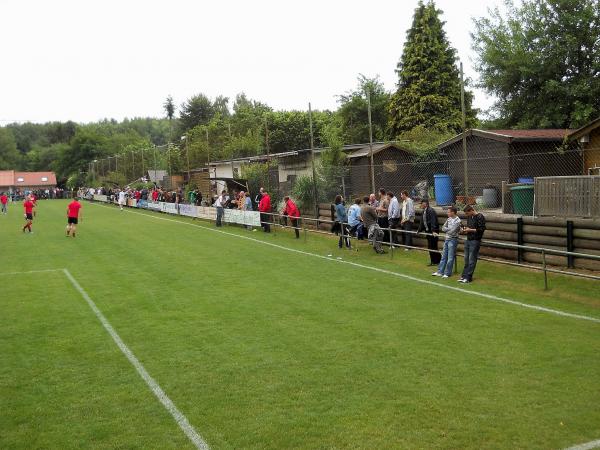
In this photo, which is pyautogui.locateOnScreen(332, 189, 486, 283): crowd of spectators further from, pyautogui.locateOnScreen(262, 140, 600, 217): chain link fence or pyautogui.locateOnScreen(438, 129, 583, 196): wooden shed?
pyautogui.locateOnScreen(438, 129, 583, 196): wooden shed

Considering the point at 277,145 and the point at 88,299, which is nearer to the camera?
the point at 88,299

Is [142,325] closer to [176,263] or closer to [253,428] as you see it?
[253,428]

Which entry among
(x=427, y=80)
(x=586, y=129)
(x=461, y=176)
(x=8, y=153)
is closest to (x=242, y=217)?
(x=461, y=176)

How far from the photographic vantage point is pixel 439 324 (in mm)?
9867

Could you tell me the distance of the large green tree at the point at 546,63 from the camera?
3105 centimetres

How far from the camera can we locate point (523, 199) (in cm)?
1834

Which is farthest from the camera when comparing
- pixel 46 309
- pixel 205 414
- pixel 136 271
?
pixel 136 271

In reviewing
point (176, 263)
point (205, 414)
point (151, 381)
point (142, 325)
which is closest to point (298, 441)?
point (205, 414)

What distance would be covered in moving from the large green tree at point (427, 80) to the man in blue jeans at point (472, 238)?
33.0m

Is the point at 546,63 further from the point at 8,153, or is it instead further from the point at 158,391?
the point at 8,153

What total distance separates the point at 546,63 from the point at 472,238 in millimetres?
22849

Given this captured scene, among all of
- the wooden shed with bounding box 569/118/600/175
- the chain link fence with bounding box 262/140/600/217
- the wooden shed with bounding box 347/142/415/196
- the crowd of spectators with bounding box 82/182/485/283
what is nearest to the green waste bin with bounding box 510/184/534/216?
the chain link fence with bounding box 262/140/600/217

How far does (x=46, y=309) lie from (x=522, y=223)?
36.3 ft

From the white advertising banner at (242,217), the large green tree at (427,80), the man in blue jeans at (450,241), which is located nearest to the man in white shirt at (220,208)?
the white advertising banner at (242,217)
